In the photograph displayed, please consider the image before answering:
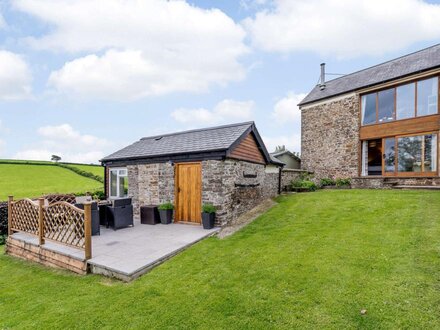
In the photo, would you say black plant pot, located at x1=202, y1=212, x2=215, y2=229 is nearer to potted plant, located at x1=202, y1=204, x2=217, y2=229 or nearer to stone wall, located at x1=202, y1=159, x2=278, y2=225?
potted plant, located at x1=202, y1=204, x2=217, y2=229

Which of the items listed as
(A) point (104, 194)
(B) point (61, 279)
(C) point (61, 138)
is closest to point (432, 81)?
(B) point (61, 279)

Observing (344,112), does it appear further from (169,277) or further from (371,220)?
(169,277)

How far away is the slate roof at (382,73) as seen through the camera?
12170 mm

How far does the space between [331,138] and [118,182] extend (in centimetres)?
1332

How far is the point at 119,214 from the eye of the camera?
827cm

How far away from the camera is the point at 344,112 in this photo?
14.9 m

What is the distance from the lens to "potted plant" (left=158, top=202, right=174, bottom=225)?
886 centimetres

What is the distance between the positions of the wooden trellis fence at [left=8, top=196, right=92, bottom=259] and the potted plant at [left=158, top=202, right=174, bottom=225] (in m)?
2.75

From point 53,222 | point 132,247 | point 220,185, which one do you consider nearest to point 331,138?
point 220,185

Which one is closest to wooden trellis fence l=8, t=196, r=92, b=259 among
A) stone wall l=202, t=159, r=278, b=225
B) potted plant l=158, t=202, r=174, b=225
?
potted plant l=158, t=202, r=174, b=225

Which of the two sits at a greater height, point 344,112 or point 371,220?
point 344,112

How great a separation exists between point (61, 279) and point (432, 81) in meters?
16.9

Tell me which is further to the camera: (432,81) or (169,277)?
(432,81)

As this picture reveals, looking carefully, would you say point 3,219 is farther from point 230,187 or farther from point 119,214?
point 230,187
